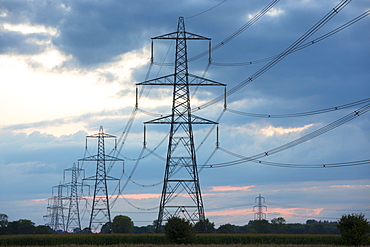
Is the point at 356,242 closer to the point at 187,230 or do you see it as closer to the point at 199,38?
the point at 187,230

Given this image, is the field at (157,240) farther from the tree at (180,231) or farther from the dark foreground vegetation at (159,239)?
the tree at (180,231)

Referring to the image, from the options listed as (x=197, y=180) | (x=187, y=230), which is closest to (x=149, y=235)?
(x=187, y=230)

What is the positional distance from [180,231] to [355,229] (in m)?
20.7

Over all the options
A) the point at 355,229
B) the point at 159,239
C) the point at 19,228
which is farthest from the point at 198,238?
the point at 19,228

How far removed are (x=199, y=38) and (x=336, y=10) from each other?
97.5ft

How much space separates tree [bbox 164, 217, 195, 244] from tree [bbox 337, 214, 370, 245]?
18141mm

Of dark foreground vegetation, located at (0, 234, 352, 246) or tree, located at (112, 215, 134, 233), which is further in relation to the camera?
tree, located at (112, 215, 134, 233)

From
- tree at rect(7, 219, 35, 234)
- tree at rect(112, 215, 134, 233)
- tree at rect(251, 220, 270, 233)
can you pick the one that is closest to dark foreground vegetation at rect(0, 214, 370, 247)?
tree at rect(7, 219, 35, 234)

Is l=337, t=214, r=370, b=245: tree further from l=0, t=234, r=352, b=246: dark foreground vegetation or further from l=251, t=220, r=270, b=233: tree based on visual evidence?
l=251, t=220, r=270, b=233: tree

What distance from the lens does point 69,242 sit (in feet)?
262

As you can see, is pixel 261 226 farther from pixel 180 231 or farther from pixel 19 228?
pixel 180 231

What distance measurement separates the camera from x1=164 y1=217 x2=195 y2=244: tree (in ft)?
234

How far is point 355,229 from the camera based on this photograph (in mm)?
66312

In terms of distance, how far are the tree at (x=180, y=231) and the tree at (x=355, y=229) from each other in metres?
18.1
